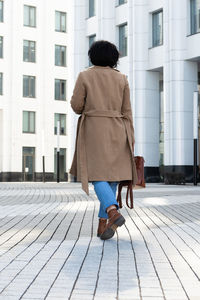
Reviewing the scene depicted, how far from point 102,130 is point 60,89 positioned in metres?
44.1

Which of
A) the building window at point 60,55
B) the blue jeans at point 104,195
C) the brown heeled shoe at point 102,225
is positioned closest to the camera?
the blue jeans at point 104,195

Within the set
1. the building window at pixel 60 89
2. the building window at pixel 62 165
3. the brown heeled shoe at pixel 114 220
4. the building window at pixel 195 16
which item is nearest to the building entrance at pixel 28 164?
the building window at pixel 62 165

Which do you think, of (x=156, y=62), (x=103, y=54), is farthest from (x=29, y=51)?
(x=103, y=54)

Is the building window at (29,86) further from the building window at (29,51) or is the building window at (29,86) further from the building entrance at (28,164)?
the building entrance at (28,164)

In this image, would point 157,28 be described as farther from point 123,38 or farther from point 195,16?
point 195,16

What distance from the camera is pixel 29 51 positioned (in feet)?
157

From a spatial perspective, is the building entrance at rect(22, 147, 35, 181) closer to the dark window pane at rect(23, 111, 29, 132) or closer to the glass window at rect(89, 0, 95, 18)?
the dark window pane at rect(23, 111, 29, 132)

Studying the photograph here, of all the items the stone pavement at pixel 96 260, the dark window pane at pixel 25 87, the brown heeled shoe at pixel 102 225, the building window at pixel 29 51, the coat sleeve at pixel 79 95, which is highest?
the building window at pixel 29 51

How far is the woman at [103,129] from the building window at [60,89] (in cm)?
4344

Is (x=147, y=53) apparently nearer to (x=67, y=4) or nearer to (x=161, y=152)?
(x=161, y=152)

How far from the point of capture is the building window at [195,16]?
85.9ft

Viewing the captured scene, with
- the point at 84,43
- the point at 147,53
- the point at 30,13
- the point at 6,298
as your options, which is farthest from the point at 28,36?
the point at 6,298

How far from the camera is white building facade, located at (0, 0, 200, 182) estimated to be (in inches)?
1044

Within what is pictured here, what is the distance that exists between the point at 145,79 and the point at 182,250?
24.0 meters
